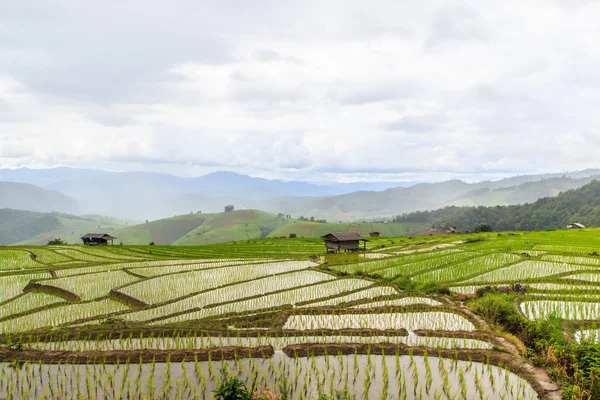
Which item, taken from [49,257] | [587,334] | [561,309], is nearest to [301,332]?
[587,334]

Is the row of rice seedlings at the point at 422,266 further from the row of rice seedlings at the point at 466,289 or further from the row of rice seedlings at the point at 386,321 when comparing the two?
the row of rice seedlings at the point at 386,321

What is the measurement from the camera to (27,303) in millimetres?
15742

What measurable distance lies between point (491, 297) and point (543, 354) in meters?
4.56

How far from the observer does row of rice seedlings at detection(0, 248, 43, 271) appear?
2587 centimetres

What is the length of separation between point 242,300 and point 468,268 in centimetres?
1364

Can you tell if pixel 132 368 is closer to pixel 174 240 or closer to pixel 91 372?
pixel 91 372

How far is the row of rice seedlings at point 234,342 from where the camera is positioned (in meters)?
9.43

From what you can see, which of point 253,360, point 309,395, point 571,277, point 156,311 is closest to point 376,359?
point 309,395

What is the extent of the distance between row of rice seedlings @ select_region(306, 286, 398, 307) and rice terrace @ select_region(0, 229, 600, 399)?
0.09 meters

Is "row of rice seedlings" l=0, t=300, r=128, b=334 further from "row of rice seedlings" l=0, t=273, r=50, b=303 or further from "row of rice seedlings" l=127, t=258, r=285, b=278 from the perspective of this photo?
"row of rice seedlings" l=127, t=258, r=285, b=278

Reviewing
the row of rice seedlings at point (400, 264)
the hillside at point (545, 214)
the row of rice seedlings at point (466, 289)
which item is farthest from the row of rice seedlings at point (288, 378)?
the hillside at point (545, 214)

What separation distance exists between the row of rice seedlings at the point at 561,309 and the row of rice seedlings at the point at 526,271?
446 cm

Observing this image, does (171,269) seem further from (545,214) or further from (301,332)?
(545,214)

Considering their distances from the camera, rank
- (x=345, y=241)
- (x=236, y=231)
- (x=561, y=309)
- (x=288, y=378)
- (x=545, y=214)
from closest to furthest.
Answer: (x=288, y=378) < (x=561, y=309) < (x=345, y=241) < (x=545, y=214) < (x=236, y=231)
